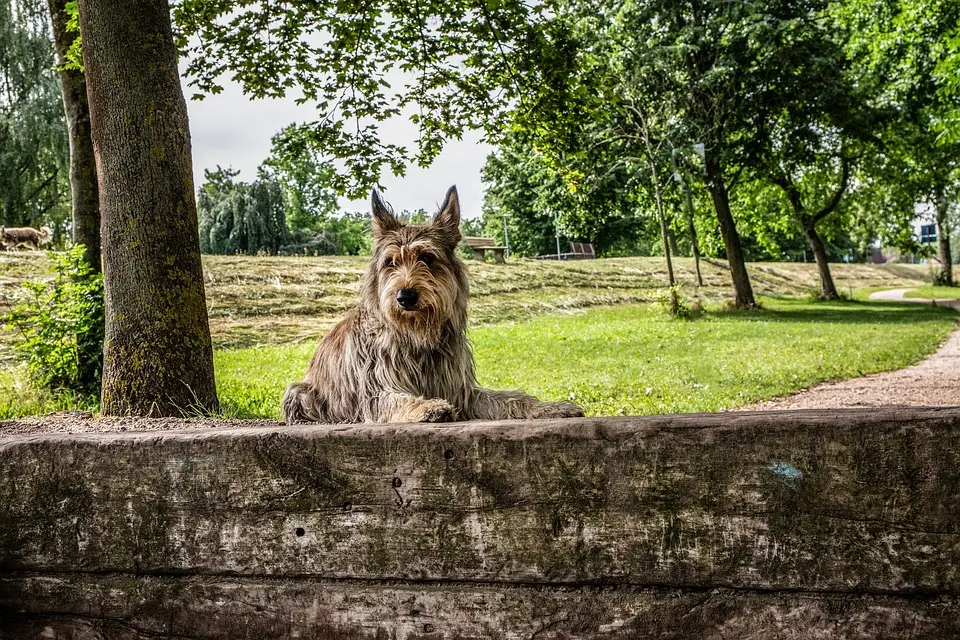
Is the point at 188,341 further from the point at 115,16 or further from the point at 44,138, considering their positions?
the point at 44,138

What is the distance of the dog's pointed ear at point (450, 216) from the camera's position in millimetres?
4738

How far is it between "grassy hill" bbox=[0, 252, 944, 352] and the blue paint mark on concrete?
1195 cm

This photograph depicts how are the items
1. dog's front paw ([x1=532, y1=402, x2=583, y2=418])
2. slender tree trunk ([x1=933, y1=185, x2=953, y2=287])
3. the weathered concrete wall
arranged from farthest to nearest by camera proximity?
1. slender tree trunk ([x1=933, y1=185, x2=953, y2=287])
2. dog's front paw ([x1=532, y1=402, x2=583, y2=418])
3. the weathered concrete wall

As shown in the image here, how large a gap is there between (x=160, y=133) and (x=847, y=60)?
26.2 m

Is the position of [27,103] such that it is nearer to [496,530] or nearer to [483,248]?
[483,248]

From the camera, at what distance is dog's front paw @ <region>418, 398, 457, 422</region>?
148 inches

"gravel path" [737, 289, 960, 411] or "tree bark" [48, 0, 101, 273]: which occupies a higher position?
"tree bark" [48, 0, 101, 273]

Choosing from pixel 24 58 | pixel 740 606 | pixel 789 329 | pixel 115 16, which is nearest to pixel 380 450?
pixel 740 606

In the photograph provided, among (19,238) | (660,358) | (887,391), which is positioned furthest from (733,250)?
(19,238)

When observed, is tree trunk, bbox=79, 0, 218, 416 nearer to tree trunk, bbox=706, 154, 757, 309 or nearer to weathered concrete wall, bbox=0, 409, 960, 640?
weathered concrete wall, bbox=0, 409, 960, 640

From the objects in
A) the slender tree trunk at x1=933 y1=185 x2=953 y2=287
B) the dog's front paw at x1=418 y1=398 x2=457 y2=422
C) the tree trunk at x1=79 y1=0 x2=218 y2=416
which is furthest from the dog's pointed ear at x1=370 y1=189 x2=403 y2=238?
the slender tree trunk at x1=933 y1=185 x2=953 y2=287

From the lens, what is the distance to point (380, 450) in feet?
9.22

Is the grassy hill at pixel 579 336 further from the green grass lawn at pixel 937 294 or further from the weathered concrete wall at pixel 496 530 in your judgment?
the green grass lawn at pixel 937 294

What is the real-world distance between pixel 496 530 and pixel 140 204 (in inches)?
172
